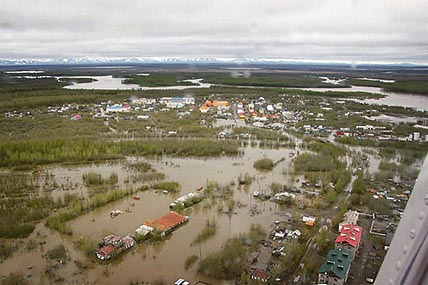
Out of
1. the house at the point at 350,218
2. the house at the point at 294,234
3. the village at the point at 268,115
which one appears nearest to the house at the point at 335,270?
the house at the point at 294,234

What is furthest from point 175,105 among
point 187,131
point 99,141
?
point 99,141

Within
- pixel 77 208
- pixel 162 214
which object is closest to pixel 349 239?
pixel 162 214

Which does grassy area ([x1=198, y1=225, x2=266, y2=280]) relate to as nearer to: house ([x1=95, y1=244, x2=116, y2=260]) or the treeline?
house ([x1=95, y1=244, x2=116, y2=260])

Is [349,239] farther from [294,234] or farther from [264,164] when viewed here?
[264,164]

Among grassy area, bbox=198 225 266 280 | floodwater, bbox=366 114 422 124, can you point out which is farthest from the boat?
floodwater, bbox=366 114 422 124

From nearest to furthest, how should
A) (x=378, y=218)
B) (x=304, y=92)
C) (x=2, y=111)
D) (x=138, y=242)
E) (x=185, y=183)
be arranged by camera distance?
(x=138, y=242)
(x=378, y=218)
(x=185, y=183)
(x=2, y=111)
(x=304, y=92)

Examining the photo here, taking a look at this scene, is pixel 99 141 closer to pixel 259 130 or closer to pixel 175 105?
pixel 259 130
